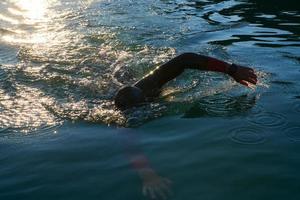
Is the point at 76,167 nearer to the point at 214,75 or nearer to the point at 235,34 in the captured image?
the point at 214,75

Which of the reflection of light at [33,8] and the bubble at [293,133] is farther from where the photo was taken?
the reflection of light at [33,8]

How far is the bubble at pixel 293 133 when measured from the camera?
464 cm

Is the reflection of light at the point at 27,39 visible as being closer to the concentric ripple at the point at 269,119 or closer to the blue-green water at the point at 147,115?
the blue-green water at the point at 147,115

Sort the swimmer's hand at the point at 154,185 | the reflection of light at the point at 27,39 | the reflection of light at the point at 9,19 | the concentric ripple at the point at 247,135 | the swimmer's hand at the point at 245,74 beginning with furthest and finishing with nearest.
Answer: the reflection of light at the point at 9,19
the reflection of light at the point at 27,39
the swimmer's hand at the point at 245,74
the concentric ripple at the point at 247,135
the swimmer's hand at the point at 154,185

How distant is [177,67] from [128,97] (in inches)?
27.7

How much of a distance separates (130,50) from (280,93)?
351cm

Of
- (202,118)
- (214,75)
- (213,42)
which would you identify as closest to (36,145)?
(202,118)

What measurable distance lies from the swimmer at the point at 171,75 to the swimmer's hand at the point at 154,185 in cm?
130

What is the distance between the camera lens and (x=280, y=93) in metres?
5.87

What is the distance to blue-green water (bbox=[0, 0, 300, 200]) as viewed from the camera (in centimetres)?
399

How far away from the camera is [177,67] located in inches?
214

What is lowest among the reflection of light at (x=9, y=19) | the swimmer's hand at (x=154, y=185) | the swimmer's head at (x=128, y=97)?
the swimmer's hand at (x=154, y=185)

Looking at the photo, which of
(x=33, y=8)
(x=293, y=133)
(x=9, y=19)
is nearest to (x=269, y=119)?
(x=293, y=133)

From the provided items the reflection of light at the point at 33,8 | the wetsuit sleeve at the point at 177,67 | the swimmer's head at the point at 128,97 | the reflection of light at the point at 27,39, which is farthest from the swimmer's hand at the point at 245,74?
the reflection of light at the point at 33,8
